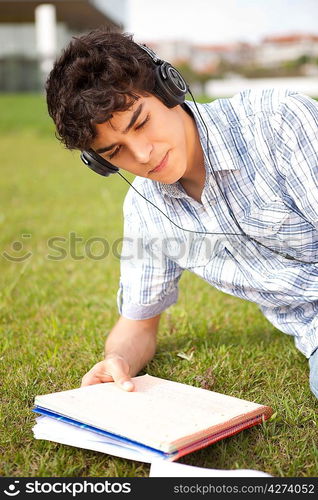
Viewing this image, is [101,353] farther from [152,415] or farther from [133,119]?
[133,119]

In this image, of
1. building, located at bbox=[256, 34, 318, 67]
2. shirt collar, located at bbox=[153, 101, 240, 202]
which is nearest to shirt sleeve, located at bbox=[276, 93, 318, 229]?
shirt collar, located at bbox=[153, 101, 240, 202]

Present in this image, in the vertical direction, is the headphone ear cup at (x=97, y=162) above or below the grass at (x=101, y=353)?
above

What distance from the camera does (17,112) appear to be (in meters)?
14.3

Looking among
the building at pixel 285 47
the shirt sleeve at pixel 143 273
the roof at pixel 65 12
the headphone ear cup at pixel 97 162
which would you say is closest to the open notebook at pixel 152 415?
the shirt sleeve at pixel 143 273

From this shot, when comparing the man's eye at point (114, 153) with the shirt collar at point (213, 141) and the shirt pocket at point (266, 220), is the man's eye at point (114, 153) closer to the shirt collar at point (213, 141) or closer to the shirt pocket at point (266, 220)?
the shirt collar at point (213, 141)

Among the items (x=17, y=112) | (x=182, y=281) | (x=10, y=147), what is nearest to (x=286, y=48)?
(x=17, y=112)

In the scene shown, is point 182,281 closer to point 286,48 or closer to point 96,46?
point 96,46

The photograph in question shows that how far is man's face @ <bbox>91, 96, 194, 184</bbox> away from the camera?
5.36ft

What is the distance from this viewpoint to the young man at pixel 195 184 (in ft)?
5.39

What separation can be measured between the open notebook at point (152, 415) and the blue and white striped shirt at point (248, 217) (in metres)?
0.34

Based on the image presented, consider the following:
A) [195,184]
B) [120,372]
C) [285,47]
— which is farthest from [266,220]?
[285,47]

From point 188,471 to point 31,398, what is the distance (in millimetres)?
666

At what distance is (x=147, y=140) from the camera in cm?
165

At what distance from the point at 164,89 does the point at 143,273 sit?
61 centimetres
